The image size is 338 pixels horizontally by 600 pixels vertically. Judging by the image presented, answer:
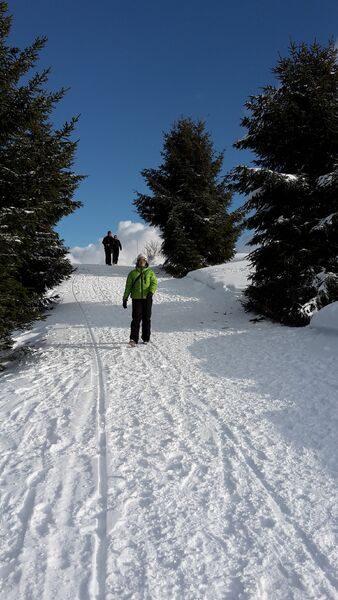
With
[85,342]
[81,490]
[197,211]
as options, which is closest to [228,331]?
[85,342]

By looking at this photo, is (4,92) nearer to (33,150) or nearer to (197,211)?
(33,150)

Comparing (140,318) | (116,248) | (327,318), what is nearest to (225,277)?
(140,318)

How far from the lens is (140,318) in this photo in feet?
29.5

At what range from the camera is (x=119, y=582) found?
2.37 meters

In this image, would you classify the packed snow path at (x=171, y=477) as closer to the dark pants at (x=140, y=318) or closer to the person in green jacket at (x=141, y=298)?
the dark pants at (x=140, y=318)

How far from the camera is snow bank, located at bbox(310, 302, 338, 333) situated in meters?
7.79

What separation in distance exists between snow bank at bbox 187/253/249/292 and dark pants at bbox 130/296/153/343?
Answer: 255 inches

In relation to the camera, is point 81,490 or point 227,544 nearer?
point 227,544

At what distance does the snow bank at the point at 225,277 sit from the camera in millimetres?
15284

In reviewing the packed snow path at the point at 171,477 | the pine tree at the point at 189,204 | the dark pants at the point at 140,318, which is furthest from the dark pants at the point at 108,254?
the packed snow path at the point at 171,477

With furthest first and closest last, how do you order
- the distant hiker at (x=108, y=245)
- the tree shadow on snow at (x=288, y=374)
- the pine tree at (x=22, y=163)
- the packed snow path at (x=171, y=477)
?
1. the distant hiker at (x=108, y=245)
2. the pine tree at (x=22, y=163)
3. the tree shadow on snow at (x=288, y=374)
4. the packed snow path at (x=171, y=477)

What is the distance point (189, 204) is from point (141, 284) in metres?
12.2

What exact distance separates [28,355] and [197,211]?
1449 cm

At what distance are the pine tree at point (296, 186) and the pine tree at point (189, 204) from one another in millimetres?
→ 9707
